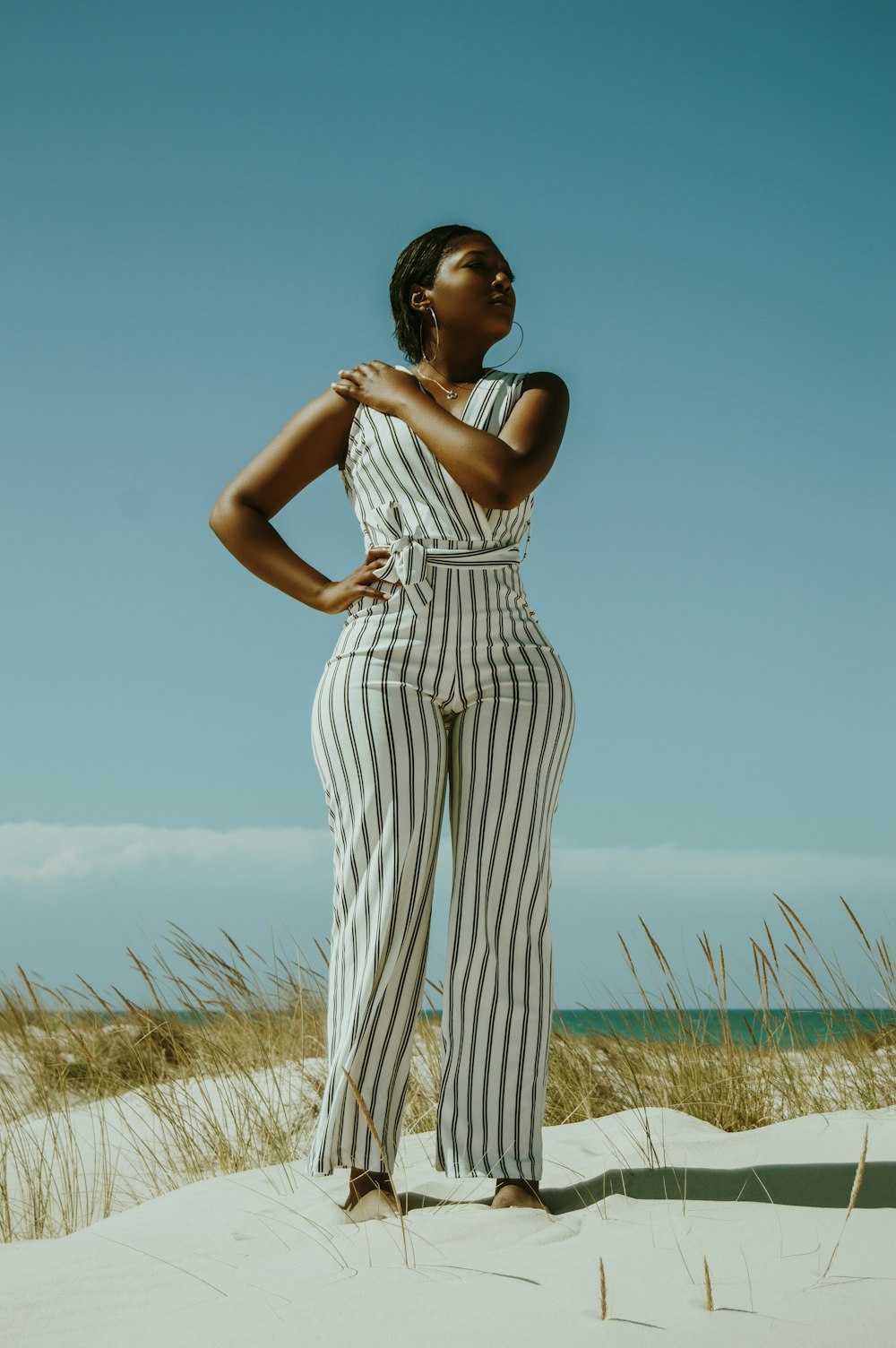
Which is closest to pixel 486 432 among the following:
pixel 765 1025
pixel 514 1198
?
pixel 514 1198

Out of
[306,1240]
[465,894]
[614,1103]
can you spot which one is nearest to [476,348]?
[465,894]

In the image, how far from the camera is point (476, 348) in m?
2.46

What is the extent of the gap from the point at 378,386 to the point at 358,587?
43cm

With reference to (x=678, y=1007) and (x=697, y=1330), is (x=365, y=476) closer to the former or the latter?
(x=697, y=1330)

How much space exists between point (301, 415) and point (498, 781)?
2.96 feet

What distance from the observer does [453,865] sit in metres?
2.12

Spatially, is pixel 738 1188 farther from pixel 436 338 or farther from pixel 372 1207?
pixel 436 338

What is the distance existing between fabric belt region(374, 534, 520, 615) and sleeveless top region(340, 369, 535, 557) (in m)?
0.02

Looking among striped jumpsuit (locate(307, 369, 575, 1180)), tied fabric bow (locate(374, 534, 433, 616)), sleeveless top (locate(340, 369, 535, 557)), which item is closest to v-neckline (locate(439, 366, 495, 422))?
sleeveless top (locate(340, 369, 535, 557))

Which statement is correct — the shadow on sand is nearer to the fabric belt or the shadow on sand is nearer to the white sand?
the white sand

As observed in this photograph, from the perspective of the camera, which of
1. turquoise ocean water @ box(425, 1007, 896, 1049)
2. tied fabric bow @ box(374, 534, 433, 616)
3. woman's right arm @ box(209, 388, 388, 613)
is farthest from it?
turquoise ocean water @ box(425, 1007, 896, 1049)

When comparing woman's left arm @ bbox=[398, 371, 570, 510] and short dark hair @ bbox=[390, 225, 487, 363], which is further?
short dark hair @ bbox=[390, 225, 487, 363]

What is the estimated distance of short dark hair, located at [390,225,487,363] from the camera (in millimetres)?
2480

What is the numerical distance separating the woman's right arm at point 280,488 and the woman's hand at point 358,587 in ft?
0.33
